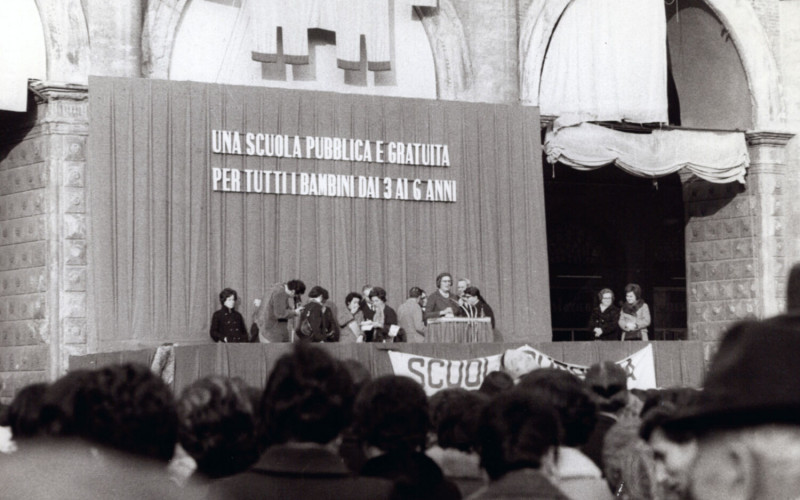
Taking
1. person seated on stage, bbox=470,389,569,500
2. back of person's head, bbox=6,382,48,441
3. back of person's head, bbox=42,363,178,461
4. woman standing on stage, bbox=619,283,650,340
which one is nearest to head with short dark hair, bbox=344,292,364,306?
woman standing on stage, bbox=619,283,650,340

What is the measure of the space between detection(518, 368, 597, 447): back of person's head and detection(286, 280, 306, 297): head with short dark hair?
13197 millimetres

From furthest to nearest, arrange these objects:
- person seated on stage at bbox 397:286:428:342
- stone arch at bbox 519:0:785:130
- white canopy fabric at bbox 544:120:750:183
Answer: stone arch at bbox 519:0:785:130
white canopy fabric at bbox 544:120:750:183
person seated on stage at bbox 397:286:428:342

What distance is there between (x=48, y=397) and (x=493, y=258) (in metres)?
18.6

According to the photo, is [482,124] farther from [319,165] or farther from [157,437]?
[157,437]

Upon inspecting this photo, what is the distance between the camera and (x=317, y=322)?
1770 cm

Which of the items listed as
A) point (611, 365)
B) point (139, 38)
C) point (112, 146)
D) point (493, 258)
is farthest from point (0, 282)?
point (611, 365)

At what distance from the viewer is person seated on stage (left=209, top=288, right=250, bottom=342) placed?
18562 millimetres

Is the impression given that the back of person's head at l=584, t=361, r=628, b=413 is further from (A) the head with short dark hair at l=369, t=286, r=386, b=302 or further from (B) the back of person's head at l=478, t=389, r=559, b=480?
(A) the head with short dark hair at l=369, t=286, r=386, b=302

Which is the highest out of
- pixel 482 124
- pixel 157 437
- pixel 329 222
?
pixel 482 124

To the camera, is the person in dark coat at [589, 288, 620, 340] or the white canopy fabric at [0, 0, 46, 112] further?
the person in dark coat at [589, 288, 620, 340]

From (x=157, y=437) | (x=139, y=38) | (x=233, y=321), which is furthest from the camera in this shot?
(x=139, y=38)

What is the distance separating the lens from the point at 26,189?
1992cm

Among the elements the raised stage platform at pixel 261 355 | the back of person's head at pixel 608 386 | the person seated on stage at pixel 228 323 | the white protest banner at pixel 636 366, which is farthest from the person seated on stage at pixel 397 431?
the person seated on stage at pixel 228 323

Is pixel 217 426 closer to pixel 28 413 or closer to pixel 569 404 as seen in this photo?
pixel 28 413
